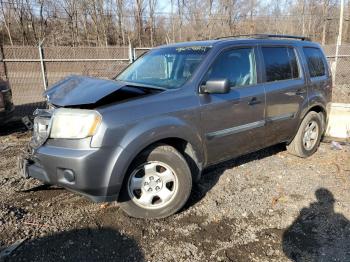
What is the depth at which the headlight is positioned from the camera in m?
3.25

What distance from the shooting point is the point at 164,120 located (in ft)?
11.9

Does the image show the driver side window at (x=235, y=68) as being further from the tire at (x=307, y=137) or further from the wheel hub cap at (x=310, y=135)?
the wheel hub cap at (x=310, y=135)

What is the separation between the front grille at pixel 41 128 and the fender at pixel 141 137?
77 centimetres

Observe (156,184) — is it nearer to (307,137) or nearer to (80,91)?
(80,91)

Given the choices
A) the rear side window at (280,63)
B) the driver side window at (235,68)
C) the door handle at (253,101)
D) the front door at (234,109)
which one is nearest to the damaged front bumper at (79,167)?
the front door at (234,109)

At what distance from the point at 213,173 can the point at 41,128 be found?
253cm

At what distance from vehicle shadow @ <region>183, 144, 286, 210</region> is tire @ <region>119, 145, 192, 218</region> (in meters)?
0.38

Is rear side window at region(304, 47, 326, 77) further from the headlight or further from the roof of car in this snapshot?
the headlight

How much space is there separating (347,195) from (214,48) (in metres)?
2.50

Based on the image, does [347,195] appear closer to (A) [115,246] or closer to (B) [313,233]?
(B) [313,233]

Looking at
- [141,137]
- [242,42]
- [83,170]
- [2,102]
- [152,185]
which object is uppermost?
[242,42]

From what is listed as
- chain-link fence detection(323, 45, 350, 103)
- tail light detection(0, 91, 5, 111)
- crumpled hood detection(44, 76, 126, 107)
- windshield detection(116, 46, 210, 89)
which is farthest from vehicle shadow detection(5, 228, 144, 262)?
chain-link fence detection(323, 45, 350, 103)

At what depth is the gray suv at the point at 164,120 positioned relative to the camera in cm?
331

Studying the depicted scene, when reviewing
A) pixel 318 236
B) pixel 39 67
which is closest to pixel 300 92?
pixel 318 236
